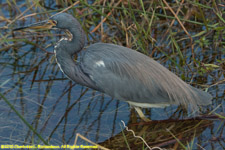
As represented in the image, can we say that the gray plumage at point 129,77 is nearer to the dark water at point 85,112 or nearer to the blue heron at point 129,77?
the blue heron at point 129,77

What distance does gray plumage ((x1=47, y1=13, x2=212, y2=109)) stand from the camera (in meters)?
3.34

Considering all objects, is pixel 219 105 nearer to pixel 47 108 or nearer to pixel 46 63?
pixel 47 108

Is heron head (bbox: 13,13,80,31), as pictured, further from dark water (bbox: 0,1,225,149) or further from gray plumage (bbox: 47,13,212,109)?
dark water (bbox: 0,1,225,149)

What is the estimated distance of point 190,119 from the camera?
11.3ft

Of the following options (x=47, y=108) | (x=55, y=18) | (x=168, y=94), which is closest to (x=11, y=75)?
(x=47, y=108)

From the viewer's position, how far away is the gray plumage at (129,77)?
334cm

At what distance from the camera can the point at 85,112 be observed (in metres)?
3.66

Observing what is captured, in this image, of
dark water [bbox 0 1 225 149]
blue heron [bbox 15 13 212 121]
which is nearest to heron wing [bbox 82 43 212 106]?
blue heron [bbox 15 13 212 121]

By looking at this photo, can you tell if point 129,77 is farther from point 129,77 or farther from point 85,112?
point 85,112

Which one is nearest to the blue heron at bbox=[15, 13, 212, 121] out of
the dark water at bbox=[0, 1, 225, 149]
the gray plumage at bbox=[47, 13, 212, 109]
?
the gray plumage at bbox=[47, 13, 212, 109]

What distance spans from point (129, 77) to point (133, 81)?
0.17ft

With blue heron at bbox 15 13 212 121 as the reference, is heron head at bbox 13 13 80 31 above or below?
above

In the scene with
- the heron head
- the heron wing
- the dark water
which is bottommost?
the dark water

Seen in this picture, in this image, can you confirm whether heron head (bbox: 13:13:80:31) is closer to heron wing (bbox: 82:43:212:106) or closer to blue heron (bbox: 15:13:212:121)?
blue heron (bbox: 15:13:212:121)
